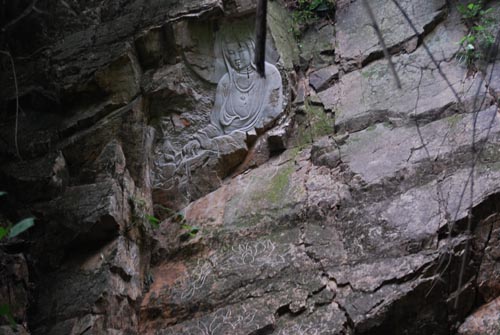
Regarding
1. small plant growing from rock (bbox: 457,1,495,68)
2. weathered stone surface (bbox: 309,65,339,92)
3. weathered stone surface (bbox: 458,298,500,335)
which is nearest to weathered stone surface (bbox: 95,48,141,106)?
weathered stone surface (bbox: 309,65,339,92)

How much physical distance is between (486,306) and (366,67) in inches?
104

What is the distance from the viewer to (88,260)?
13.1 ft

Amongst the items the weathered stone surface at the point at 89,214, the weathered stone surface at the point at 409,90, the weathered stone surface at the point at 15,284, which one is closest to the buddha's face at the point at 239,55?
the weathered stone surface at the point at 409,90

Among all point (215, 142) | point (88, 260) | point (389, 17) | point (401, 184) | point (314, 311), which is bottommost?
point (314, 311)

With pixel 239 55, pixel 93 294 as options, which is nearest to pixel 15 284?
pixel 93 294

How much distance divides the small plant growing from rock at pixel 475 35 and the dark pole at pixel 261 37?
5.49 feet

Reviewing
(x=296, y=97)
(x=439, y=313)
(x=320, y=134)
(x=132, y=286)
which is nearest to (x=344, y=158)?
(x=320, y=134)

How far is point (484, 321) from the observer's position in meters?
3.14

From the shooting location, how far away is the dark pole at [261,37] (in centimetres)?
445

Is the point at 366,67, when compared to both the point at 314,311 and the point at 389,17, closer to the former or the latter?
the point at 389,17

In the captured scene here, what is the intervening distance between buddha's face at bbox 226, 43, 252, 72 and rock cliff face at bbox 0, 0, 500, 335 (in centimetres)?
7

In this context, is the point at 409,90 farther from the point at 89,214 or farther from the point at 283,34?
the point at 89,214

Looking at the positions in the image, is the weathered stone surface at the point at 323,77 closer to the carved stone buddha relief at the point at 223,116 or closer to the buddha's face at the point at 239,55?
the carved stone buddha relief at the point at 223,116

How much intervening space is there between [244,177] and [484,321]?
2.31 meters
